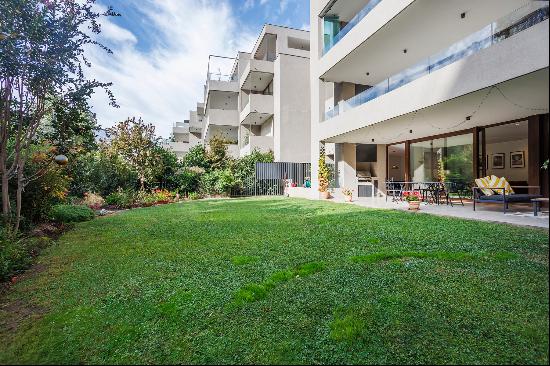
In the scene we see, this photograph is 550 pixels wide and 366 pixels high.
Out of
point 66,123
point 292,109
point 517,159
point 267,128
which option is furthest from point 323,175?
point 267,128

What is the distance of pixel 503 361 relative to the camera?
2.06 meters

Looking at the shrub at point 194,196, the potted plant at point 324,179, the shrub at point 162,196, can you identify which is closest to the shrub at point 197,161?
the shrub at point 194,196

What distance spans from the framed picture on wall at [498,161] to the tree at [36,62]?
1653cm

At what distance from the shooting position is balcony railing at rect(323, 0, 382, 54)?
11948mm

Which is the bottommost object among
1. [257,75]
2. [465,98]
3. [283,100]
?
[465,98]

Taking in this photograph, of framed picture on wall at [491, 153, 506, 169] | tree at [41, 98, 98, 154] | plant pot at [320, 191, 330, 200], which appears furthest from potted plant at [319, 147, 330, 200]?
tree at [41, 98, 98, 154]

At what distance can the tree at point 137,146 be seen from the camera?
18.1 m

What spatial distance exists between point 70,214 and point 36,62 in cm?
558

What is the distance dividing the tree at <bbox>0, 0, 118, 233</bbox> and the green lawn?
2947 millimetres

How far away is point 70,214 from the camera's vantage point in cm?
989

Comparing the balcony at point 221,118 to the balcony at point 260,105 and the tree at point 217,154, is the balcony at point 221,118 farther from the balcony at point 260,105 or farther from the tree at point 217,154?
the tree at point 217,154

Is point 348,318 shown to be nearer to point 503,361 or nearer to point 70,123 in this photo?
point 503,361

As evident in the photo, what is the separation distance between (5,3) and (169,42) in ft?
18.2

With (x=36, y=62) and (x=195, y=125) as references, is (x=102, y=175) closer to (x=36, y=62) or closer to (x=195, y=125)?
(x=36, y=62)
